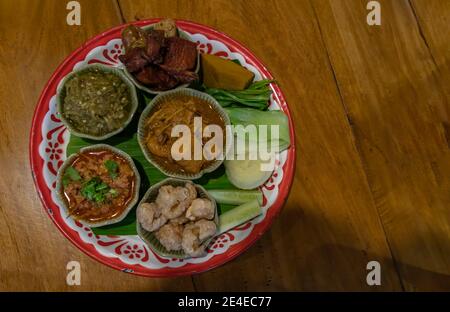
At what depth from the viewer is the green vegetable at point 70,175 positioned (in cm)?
290

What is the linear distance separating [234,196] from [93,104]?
124 centimetres

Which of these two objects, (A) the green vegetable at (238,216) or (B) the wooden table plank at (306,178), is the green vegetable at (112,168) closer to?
(A) the green vegetable at (238,216)

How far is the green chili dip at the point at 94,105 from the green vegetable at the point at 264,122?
0.84m

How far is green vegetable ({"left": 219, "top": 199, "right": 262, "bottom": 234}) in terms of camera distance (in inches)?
121

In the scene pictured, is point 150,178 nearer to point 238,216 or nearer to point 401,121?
point 238,216

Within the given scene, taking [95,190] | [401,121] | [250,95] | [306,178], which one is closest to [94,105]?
[95,190]

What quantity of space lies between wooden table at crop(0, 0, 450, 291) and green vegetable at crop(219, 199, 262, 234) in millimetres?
285

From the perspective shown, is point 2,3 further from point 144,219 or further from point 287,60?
point 287,60

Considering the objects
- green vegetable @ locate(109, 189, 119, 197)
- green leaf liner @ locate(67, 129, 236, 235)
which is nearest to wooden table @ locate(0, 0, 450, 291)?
green leaf liner @ locate(67, 129, 236, 235)

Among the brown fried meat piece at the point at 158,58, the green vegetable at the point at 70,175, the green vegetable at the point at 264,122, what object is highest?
the brown fried meat piece at the point at 158,58

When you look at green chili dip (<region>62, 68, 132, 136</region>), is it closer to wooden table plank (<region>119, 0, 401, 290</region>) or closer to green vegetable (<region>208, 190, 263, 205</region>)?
wooden table plank (<region>119, 0, 401, 290</region>)

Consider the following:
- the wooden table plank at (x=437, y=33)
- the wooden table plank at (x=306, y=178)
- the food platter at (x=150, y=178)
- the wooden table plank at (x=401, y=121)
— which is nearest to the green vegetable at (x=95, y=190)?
the food platter at (x=150, y=178)

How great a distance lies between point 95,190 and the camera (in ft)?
9.37
